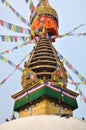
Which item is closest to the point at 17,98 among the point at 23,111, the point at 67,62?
the point at 23,111

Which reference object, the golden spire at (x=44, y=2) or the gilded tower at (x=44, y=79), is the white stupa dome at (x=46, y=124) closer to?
the gilded tower at (x=44, y=79)

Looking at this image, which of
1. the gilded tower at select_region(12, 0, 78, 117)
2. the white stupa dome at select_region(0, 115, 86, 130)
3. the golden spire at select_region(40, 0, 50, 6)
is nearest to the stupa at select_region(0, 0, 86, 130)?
the gilded tower at select_region(12, 0, 78, 117)

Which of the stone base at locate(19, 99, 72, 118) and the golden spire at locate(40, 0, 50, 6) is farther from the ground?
the golden spire at locate(40, 0, 50, 6)

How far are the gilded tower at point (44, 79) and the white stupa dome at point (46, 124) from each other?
5424 millimetres

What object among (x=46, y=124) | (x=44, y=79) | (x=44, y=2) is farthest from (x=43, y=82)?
(x=44, y=2)

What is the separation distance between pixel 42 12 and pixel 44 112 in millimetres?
10651

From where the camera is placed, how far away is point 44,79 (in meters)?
23.2

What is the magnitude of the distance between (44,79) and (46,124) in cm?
808

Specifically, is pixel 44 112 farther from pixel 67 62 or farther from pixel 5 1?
pixel 5 1

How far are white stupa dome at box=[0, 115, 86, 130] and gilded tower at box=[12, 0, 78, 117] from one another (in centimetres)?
542

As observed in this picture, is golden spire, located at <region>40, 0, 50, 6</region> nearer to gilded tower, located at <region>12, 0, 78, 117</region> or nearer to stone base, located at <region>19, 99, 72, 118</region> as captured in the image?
gilded tower, located at <region>12, 0, 78, 117</region>

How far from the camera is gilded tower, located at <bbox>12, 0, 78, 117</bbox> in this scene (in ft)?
76.8

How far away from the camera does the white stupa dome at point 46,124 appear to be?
15.2 metres

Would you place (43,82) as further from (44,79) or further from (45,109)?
(45,109)
